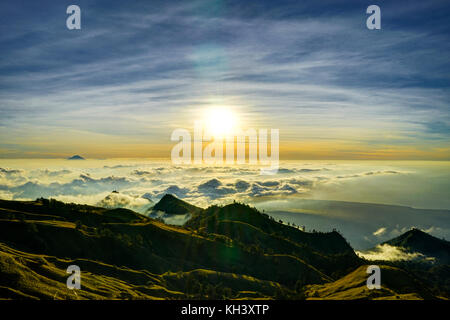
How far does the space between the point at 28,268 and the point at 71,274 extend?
2502cm
